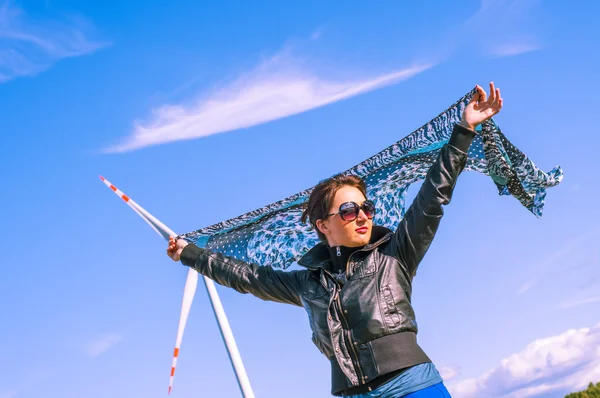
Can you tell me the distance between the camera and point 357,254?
5.96 metres

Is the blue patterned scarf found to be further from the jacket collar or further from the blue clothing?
the blue clothing

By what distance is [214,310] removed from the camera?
1720 centimetres

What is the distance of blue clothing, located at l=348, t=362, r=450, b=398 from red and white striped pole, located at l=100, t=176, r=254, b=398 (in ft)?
34.5

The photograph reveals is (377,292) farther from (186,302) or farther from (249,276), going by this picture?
(186,302)

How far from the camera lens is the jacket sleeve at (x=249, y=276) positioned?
6.38 metres

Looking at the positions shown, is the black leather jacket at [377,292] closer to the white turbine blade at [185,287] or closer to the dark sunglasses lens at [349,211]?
the dark sunglasses lens at [349,211]

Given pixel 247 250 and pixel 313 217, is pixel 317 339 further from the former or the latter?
pixel 247 250

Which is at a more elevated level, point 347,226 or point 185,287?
point 185,287

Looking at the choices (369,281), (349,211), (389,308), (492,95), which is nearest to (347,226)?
(349,211)

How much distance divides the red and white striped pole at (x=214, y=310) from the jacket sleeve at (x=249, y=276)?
907 cm

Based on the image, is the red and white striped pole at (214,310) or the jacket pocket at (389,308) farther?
the red and white striped pole at (214,310)

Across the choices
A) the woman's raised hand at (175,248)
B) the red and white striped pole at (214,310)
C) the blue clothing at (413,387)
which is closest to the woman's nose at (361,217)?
the blue clothing at (413,387)

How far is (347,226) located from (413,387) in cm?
129

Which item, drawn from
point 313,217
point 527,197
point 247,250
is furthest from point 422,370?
point 247,250
